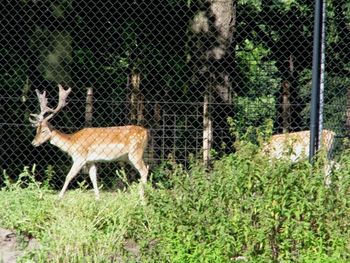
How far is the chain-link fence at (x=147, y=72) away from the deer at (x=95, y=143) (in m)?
0.22

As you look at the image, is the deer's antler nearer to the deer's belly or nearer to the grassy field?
the deer's belly

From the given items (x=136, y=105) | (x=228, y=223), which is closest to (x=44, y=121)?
(x=136, y=105)

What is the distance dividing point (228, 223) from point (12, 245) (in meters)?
1.60

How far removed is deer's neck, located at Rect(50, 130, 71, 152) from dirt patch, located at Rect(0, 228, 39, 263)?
5801 millimetres

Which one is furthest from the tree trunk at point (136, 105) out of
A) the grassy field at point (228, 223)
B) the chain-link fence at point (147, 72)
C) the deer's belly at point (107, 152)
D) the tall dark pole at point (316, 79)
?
the grassy field at point (228, 223)

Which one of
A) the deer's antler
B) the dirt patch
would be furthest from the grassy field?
the deer's antler

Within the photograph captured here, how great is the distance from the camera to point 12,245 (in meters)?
6.68

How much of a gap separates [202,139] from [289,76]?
4782mm

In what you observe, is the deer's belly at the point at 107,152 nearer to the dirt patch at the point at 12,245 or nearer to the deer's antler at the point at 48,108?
the deer's antler at the point at 48,108

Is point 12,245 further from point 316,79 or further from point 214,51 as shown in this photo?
point 214,51

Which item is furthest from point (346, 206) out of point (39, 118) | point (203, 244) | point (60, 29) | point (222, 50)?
point (60, 29)

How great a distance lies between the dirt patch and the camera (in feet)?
21.0

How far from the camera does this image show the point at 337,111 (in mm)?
11031

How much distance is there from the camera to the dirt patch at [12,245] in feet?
21.0
